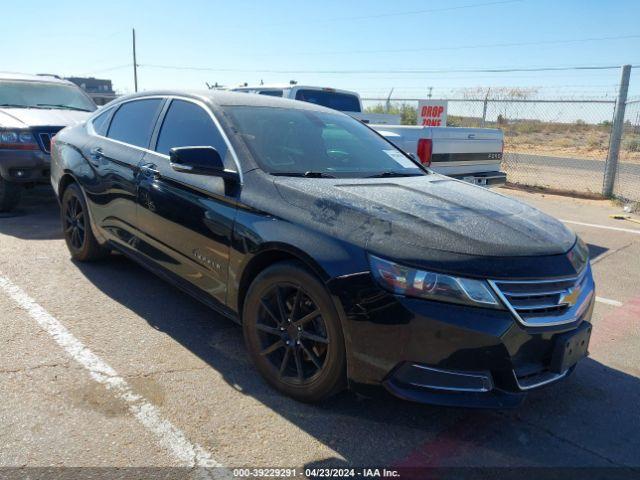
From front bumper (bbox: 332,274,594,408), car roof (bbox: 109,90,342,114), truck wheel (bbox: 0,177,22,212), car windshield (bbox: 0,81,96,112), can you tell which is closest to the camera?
front bumper (bbox: 332,274,594,408)

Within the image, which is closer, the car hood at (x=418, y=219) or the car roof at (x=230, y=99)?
the car hood at (x=418, y=219)

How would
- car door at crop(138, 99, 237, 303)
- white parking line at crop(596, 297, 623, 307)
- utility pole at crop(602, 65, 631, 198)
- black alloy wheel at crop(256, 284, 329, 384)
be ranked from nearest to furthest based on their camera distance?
black alloy wheel at crop(256, 284, 329, 384) < car door at crop(138, 99, 237, 303) < white parking line at crop(596, 297, 623, 307) < utility pole at crop(602, 65, 631, 198)

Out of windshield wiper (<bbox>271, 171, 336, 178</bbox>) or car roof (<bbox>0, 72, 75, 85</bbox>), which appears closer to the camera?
windshield wiper (<bbox>271, 171, 336, 178</bbox>)

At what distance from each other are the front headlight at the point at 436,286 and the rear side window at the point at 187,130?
1.54 meters

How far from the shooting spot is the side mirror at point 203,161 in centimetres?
327

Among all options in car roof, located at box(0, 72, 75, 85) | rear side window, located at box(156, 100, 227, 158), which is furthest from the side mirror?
car roof, located at box(0, 72, 75, 85)

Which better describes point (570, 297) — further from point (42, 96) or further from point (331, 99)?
point (331, 99)

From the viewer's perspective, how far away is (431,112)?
1479 cm

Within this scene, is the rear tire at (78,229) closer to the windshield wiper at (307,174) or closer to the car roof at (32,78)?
the windshield wiper at (307,174)

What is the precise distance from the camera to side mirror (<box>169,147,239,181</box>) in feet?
10.7

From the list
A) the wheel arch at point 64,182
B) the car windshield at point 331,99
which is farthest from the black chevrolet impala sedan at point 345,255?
the car windshield at point 331,99

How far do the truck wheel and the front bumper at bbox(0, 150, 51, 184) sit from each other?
227 mm

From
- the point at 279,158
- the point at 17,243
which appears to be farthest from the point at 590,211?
the point at 17,243

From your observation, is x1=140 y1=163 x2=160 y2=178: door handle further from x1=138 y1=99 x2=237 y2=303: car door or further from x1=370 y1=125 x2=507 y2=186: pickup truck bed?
x1=370 y1=125 x2=507 y2=186: pickup truck bed
